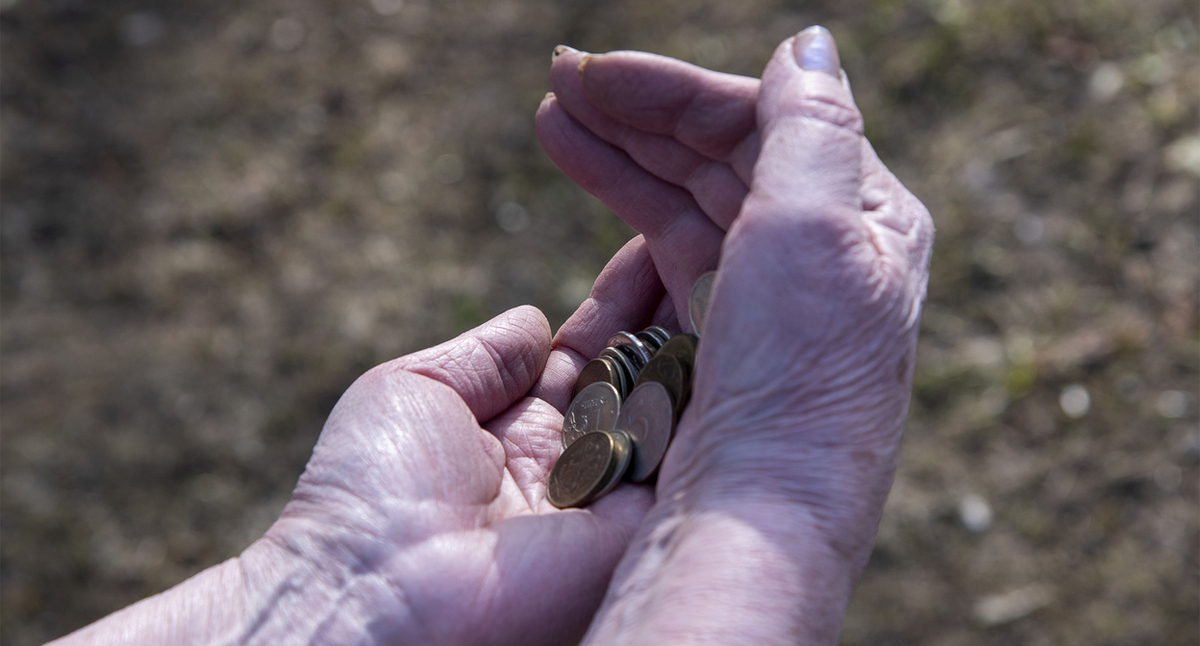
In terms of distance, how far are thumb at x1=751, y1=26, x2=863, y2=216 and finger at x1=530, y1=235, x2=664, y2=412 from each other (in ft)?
3.03

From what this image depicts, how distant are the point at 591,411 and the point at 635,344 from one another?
287 millimetres

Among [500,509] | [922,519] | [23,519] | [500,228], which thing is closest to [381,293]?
[500,228]

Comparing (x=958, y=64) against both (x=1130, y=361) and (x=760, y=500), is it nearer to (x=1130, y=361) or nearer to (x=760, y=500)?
(x=1130, y=361)


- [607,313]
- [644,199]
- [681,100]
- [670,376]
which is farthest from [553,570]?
[681,100]

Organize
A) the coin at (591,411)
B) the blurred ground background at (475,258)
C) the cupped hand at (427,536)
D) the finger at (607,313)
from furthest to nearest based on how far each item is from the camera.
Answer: the blurred ground background at (475,258) < the finger at (607,313) < the coin at (591,411) < the cupped hand at (427,536)

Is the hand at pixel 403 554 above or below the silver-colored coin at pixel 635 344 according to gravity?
below

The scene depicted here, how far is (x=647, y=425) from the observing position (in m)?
2.45

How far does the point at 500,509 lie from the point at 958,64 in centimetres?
430

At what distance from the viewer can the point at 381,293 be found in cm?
462

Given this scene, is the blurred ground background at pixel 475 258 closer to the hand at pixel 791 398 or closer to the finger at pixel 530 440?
the finger at pixel 530 440

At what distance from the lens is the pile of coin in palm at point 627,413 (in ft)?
7.79

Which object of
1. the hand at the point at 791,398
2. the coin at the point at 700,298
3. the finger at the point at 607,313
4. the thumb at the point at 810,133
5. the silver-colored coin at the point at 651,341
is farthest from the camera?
the finger at the point at 607,313

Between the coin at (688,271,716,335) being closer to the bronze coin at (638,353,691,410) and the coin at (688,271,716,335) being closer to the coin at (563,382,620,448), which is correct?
the bronze coin at (638,353,691,410)

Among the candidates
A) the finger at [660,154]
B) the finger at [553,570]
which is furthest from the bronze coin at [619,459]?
the finger at [660,154]
